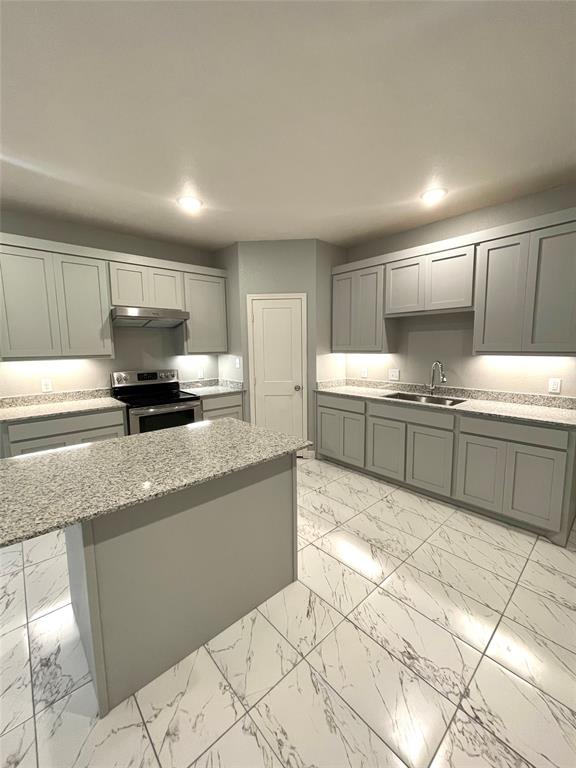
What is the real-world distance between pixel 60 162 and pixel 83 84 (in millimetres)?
805

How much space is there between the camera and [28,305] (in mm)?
2703

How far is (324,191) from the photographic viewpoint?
8.25 feet

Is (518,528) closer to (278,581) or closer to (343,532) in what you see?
(343,532)

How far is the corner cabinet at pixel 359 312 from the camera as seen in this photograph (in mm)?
3377

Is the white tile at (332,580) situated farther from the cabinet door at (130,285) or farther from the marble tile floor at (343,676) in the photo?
the cabinet door at (130,285)

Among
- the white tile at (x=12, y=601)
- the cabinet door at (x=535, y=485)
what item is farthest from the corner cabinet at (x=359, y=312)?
the white tile at (x=12, y=601)

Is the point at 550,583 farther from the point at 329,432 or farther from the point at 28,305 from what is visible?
the point at 28,305

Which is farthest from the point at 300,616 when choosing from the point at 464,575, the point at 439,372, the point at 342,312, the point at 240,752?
the point at 342,312

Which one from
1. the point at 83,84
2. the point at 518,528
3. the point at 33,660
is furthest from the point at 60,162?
the point at 518,528

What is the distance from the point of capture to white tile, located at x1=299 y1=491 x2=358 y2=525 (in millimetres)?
2633

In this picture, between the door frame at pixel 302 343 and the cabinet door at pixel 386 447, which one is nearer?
the cabinet door at pixel 386 447

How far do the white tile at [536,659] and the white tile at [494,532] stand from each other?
0.76 metres

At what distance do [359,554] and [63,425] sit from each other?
2.67 meters

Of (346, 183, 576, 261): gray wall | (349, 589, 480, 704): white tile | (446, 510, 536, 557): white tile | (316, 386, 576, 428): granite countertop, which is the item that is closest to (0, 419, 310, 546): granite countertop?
(349, 589, 480, 704): white tile
